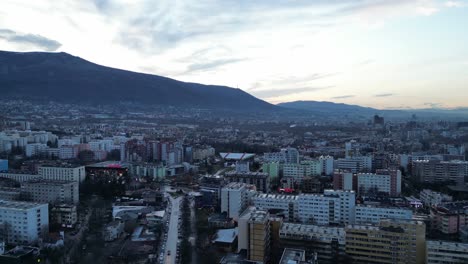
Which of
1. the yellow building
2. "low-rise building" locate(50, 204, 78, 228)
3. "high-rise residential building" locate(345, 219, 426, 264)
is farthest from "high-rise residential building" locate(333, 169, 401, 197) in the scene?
"low-rise building" locate(50, 204, 78, 228)

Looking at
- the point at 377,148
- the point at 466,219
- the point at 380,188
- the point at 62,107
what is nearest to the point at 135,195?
the point at 380,188

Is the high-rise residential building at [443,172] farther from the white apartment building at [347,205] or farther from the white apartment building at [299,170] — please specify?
the white apartment building at [347,205]

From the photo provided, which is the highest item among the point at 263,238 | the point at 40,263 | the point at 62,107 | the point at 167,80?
the point at 167,80

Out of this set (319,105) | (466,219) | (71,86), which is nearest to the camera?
(466,219)

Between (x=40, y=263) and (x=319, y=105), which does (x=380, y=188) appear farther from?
(x=319, y=105)

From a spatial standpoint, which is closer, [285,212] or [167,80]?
[285,212]

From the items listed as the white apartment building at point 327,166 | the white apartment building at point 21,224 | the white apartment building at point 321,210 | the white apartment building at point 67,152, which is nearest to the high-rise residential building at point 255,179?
the white apartment building at point 321,210
